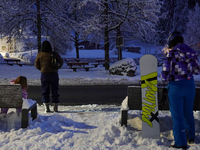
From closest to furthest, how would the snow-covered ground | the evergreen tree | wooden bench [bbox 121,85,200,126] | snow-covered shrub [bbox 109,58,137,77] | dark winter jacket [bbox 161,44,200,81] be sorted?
dark winter jacket [bbox 161,44,200,81], the snow-covered ground, wooden bench [bbox 121,85,200,126], snow-covered shrub [bbox 109,58,137,77], the evergreen tree

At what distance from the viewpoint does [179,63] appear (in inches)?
135

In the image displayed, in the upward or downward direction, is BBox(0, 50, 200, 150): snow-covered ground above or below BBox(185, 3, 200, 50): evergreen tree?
below

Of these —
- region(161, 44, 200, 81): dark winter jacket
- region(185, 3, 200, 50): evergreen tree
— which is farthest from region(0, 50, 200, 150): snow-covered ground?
region(185, 3, 200, 50): evergreen tree

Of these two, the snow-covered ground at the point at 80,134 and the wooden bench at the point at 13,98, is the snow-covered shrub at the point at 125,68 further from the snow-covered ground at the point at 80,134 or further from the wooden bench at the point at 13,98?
the wooden bench at the point at 13,98

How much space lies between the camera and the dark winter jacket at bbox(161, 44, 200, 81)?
3398mm

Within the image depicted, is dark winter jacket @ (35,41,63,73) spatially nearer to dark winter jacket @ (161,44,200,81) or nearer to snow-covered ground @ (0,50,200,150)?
snow-covered ground @ (0,50,200,150)

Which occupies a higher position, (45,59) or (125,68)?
(45,59)

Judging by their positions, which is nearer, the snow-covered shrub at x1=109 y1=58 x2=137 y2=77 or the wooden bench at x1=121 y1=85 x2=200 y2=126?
the wooden bench at x1=121 y1=85 x2=200 y2=126

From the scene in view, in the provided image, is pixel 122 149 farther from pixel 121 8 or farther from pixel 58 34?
pixel 58 34

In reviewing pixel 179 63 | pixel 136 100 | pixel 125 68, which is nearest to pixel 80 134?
pixel 136 100

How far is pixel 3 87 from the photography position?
4.39 metres

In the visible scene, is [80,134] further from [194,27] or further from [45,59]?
[194,27]

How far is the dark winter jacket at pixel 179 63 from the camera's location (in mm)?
3398

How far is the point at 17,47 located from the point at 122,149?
163 ft
